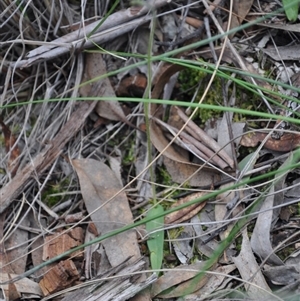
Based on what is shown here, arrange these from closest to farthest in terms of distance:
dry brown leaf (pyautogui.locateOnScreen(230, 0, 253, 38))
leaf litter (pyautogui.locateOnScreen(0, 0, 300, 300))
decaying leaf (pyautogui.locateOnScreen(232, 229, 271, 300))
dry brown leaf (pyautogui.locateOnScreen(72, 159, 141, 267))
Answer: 1. decaying leaf (pyautogui.locateOnScreen(232, 229, 271, 300))
2. leaf litter (pyautogui.locateOnScreen(0, 0, 300, 300))
3. dry brown leaf (pyautogui.locateOnScreen(72, 159, 141, 267))
4. dry brown leaf (pyautogui.locateOnScreen(230, 0, 253, 38))

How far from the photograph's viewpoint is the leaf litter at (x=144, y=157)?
1.51 m

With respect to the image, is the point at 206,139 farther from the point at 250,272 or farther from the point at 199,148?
the point at 250,272

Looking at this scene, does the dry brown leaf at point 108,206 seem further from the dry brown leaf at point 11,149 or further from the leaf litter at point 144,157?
the dry brown leaf at point 11,149

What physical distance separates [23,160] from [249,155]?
0.80 metres

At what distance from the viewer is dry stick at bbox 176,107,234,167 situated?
1621mm

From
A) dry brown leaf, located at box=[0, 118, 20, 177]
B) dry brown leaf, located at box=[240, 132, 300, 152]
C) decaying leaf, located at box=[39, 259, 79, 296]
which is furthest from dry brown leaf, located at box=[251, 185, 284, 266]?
dry brown leaf, located at box=[0, 118, 20, 177]

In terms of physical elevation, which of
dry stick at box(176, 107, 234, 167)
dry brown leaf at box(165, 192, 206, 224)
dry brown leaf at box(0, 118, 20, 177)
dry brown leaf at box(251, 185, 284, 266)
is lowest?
dry brown leaf at box(251, 185, 284, 266)

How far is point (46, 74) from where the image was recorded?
190cm

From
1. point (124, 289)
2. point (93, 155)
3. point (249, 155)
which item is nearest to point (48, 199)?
point (93, 155)

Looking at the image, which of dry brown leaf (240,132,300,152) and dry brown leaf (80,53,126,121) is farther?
dry brown leaf (80,53,126,121)

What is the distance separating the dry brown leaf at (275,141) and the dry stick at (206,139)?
0.26 feet

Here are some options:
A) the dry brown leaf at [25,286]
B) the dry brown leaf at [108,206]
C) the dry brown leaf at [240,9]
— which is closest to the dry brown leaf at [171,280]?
the dry brown leaf at [108,206]

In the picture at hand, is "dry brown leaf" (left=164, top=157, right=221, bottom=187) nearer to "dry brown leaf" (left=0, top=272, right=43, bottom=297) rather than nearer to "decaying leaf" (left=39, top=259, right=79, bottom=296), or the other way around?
"decaying leaf" (left=39, top=259, right=79, bottom=296)

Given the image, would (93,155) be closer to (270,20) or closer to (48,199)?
(48,199)
